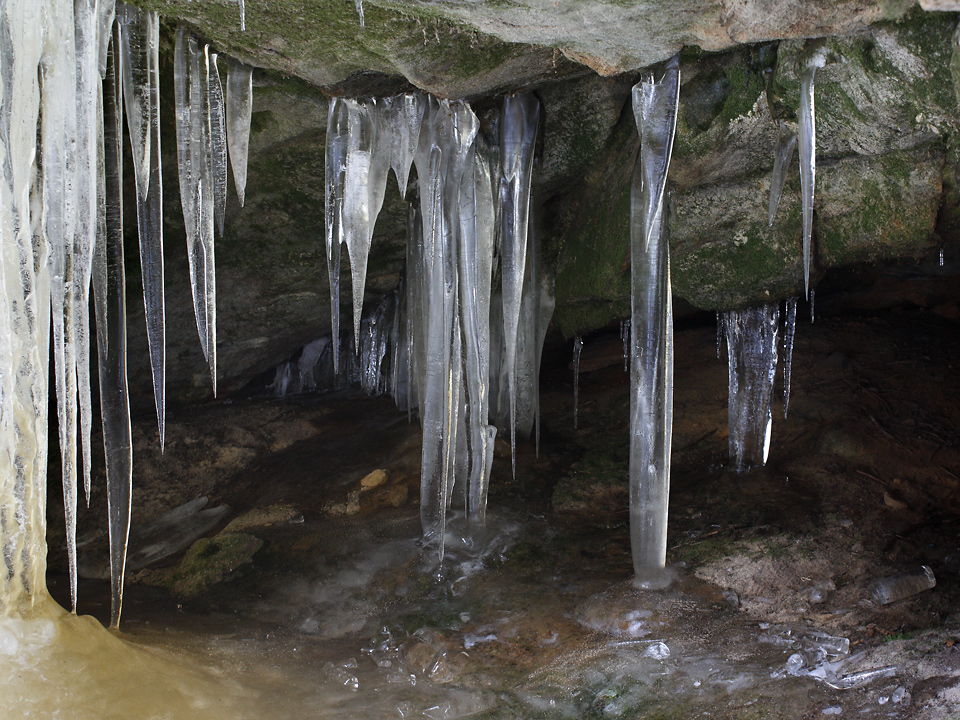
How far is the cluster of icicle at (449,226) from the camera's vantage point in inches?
143

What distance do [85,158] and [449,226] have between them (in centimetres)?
171

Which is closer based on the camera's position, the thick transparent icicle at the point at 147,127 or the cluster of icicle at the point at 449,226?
the thick transparent icicle at the point at 147,127

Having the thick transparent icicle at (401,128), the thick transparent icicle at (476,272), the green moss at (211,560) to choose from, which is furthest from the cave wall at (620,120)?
the green moss at (211,560)

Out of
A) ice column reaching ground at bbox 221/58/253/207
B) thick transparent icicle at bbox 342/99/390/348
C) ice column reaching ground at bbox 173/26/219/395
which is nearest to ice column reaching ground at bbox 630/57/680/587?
thick transparent icicle at bbox 342/99/390/348

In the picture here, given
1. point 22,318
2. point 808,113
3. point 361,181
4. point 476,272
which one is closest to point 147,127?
point 22,318

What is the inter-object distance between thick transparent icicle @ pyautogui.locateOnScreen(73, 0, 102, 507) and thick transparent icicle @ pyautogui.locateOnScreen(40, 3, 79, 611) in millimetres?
16

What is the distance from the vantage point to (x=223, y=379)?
6570 millimetres

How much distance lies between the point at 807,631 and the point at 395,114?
2978mm

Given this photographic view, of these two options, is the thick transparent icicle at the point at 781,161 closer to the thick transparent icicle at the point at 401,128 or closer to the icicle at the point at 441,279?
the icicle at the point at 441,279

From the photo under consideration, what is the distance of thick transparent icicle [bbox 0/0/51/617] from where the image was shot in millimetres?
2469

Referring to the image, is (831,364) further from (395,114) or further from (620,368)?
(395,114)

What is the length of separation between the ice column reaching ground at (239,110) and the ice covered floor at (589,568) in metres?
2.06

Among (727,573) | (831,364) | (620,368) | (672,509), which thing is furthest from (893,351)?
(727,573)

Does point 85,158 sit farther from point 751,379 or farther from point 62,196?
point 751,379
